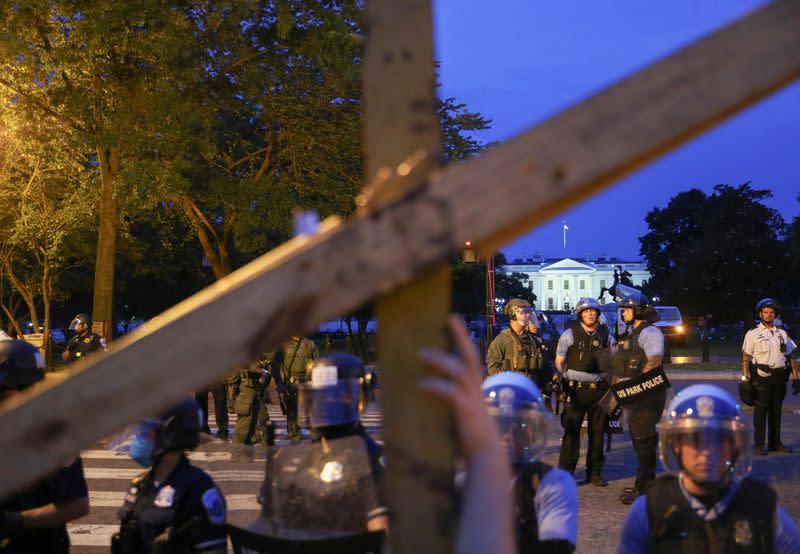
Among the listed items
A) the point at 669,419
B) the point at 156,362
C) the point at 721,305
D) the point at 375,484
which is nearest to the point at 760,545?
the point at 669,419

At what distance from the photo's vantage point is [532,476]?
11.7ft

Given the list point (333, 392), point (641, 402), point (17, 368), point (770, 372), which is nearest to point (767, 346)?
point (770, 372)

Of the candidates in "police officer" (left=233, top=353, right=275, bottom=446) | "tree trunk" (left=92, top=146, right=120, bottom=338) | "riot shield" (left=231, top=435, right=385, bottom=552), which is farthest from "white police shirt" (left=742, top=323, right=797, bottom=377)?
"tree trunk" (left=92, top=146, right=120, bottom=338)

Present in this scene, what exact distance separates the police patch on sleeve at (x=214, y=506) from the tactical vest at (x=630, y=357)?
6036 mm

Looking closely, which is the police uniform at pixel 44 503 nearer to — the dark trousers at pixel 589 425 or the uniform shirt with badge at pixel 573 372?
the dark trousers at pixel 589 425

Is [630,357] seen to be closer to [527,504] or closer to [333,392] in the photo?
[333,392]

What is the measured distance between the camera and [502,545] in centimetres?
144

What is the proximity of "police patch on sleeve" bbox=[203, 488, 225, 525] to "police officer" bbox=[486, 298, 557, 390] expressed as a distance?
7.49m

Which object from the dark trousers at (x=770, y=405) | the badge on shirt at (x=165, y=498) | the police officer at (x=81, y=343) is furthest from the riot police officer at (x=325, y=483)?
the police officer at (x=81, y=343)

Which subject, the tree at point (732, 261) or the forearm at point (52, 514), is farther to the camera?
the tree at point (732, 261)

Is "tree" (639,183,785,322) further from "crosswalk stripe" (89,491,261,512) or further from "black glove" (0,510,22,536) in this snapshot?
"black glove" (0,510,22,536)

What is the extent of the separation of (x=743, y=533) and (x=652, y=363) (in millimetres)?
5838

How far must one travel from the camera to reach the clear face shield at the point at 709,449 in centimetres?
310

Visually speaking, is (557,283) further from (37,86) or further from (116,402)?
(116,402)
